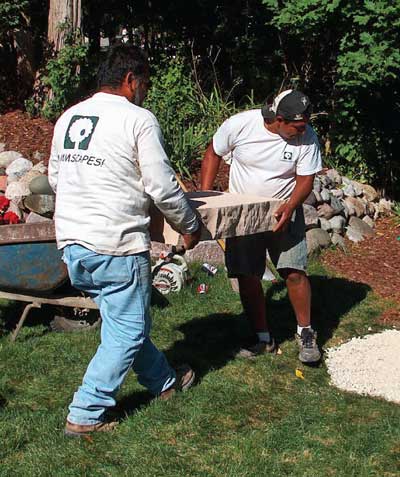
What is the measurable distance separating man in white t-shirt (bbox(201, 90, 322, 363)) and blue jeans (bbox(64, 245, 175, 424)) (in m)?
1.13

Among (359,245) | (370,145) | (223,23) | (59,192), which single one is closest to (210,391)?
(59,192)

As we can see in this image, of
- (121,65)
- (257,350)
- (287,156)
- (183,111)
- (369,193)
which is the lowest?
(369,193)

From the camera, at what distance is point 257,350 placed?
18.0 ft

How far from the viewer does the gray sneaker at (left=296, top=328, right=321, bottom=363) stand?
532cm

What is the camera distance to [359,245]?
27.3ft

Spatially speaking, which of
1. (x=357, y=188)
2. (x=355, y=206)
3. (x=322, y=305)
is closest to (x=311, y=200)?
(x=355, y=206)

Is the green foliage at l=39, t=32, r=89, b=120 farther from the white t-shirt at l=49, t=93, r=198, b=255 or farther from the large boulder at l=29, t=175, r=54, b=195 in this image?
the white t-shirt at l=49, t=93, r=198, b=255

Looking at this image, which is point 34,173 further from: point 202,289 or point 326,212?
point 326,212

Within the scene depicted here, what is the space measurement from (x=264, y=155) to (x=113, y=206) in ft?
4.92

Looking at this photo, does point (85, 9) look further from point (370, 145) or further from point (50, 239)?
point (50, 239)

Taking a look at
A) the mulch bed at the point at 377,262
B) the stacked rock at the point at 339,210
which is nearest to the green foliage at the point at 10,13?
the stacked rock at the point at 339,210

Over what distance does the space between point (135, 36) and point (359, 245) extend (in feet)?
18.9

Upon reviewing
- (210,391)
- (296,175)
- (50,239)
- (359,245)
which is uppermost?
(296,175)

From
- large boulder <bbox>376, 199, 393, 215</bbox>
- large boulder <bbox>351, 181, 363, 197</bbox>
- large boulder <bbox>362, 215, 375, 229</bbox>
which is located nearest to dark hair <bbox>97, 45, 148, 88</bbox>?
large boulder <bbox>362, 215, 375, 229</bbox>
